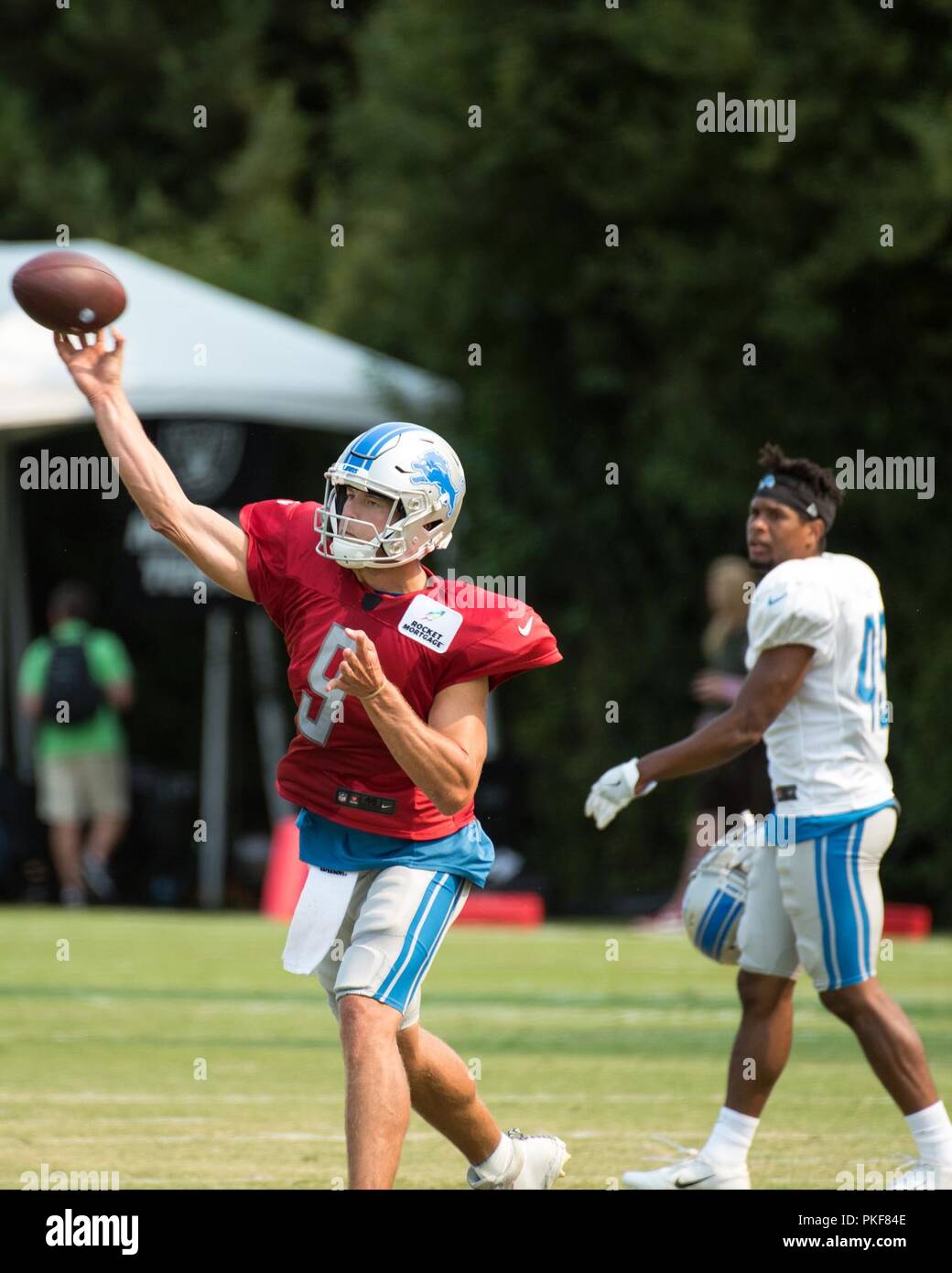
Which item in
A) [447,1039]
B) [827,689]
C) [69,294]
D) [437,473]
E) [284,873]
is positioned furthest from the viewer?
[284,873]

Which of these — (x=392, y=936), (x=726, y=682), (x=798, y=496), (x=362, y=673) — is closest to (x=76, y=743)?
(x=726, y=682)

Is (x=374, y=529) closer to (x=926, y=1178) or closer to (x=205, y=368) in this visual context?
(x=926, y=1178)

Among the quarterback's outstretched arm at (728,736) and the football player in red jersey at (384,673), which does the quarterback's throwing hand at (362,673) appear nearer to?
the football player in red jersey at (384,673)

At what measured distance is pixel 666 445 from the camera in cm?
1542

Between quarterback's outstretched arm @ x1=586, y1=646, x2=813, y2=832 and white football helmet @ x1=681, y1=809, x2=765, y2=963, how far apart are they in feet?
1.12

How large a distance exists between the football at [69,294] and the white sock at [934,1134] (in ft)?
9.64

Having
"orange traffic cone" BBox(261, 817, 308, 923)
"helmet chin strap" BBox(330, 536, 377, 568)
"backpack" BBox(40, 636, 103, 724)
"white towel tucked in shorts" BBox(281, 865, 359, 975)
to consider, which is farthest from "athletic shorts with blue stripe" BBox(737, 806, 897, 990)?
"backpack" BBox(40, 636, 103, 724)

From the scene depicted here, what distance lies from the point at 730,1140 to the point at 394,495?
2.08 metres

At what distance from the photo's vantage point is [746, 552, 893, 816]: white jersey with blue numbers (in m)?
6.14

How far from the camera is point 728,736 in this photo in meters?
6.12

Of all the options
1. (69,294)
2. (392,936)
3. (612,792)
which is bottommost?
(392,936)

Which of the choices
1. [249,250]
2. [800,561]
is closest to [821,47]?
[800,561]

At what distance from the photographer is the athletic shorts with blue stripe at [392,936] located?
16.9 ft

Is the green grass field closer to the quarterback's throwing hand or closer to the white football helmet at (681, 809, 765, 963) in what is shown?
the white football helmet at (681, 809, 765, 963)
